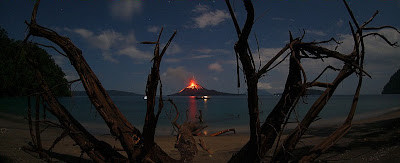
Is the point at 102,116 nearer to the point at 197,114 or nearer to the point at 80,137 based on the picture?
the point at 80,137

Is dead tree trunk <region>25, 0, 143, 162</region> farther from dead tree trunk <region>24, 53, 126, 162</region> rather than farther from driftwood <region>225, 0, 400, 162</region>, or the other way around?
driftwood <region>225, 0, 400, 162</region>

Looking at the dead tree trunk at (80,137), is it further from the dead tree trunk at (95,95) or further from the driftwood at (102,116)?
the dead tree trunk at (95,95)

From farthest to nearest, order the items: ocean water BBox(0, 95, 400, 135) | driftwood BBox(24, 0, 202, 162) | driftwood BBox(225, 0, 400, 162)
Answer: ocean water BBox(0, 95, 400, 135) < driftwood BBox(24, 0, 202, 162) < driftwood BBox(225, 0, 400, 162)

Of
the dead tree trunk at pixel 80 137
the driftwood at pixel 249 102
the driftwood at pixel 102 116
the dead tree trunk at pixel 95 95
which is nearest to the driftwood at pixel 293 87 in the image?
the driftwood at pixel 249 102

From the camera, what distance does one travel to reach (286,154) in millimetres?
2674

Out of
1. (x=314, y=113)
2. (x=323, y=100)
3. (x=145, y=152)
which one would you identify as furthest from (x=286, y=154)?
(x=145, y=152)

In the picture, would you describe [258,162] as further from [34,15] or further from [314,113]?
[34,15]

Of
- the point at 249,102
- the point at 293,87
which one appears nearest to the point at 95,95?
the point at 249,102

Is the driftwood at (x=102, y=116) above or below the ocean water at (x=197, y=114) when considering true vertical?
above

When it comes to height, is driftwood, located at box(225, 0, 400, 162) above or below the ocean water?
above

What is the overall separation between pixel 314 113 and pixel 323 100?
0.18m

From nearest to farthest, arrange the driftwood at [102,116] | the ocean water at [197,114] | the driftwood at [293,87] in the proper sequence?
the driftwood at [293,87] → the driftwood at [102,116] → the ocean water at [197,114]

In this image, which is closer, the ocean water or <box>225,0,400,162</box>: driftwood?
<box>225,0,400,162</box>: driftwood

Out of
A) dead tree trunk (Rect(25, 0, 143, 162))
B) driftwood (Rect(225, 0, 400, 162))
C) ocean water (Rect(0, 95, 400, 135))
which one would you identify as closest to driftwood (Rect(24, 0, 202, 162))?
dead tree trunk (Rect(25, 0, 143, 162))
